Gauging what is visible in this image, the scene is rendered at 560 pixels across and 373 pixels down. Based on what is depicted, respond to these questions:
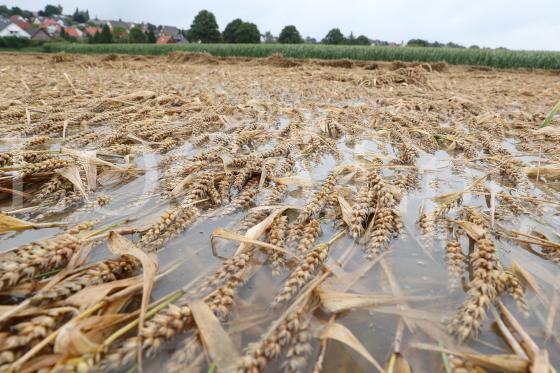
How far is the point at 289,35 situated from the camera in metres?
51.7

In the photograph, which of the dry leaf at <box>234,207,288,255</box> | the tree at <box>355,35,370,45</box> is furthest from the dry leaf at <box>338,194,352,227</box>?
the tree at <box>355,35,370,45</box>

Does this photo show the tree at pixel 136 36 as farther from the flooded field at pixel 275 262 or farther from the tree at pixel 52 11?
the tree at pixel 52 11

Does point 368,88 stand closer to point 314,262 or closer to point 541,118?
point 541,118

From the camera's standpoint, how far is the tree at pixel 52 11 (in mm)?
118312

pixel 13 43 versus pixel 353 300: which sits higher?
pixel 13 43

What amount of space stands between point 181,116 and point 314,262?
3250mm

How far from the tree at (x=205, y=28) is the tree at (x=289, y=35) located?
10972 millimetres

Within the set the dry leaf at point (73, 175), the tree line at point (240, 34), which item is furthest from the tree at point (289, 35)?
the dry leaf at point (73, 175)

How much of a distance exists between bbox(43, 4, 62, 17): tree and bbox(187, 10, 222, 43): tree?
101m

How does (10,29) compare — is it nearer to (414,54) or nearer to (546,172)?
(414,54)

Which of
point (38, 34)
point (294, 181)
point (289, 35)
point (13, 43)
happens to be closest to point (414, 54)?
point (294, 181)

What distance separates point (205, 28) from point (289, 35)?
1381 centimetres

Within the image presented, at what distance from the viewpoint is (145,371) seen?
82 centimetres

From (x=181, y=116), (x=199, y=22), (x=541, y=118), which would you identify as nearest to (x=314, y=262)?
(x=181, y=116)
